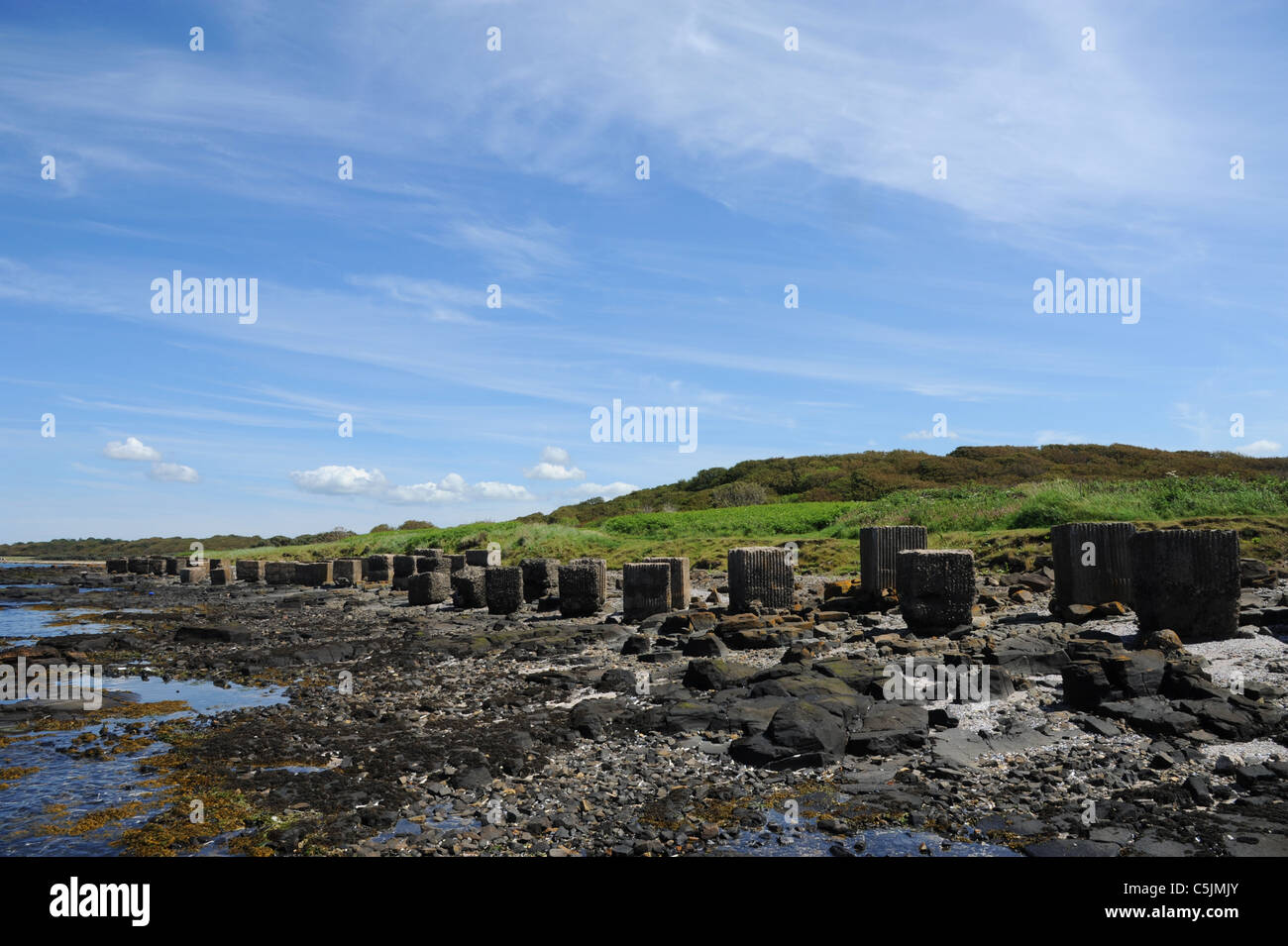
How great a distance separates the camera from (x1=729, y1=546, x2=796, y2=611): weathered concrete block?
608 inches

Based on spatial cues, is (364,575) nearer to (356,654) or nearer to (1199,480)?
(356,654)

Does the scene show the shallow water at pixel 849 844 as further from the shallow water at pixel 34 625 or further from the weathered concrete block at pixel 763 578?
the shallow water at pixel 34 625

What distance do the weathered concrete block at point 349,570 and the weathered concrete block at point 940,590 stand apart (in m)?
24.7

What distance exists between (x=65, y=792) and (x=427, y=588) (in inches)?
597

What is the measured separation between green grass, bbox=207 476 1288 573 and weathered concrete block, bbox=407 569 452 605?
27.5 feet

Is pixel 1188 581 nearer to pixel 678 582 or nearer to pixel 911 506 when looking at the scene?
pixel 678 582

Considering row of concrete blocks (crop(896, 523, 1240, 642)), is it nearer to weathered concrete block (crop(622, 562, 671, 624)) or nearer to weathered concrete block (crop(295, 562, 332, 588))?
weathered concrete block (crop(622, 562, 671, 624))

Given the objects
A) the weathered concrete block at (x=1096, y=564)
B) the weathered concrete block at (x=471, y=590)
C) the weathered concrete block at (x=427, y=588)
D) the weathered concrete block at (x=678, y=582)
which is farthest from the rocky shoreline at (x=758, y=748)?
the weathered concrete block at (x=427, y=588)

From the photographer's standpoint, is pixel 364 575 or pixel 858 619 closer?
pixel 858 619

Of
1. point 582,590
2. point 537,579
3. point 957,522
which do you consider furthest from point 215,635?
point 957,522

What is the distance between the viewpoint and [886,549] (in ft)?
51.0
